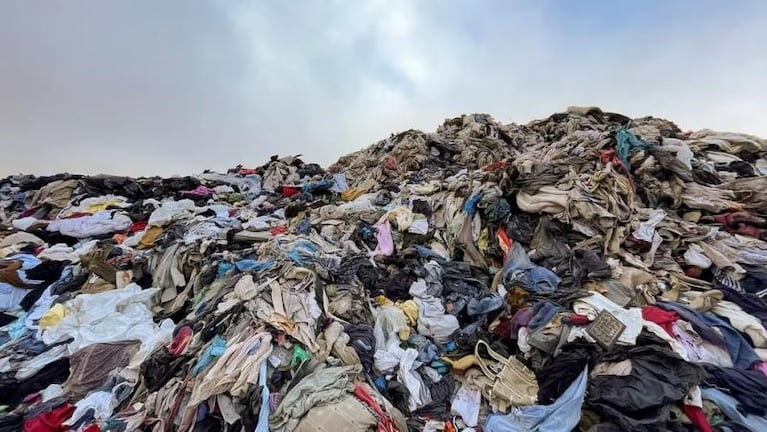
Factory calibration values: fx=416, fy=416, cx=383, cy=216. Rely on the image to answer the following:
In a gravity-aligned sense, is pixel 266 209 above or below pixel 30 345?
above

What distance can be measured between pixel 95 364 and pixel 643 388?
4145 millimetres

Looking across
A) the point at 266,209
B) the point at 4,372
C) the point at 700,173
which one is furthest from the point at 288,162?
the point at 700,173

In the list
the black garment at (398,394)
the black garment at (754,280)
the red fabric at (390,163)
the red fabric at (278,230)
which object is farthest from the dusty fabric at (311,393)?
the red fabric at (390,163)

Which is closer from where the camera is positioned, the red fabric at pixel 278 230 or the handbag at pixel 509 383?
the handbag at pixel 509 383

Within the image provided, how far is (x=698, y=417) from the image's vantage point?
2.45 m

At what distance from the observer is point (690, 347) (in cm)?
296

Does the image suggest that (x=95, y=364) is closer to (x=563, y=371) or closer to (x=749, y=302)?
(x=563, y=371)

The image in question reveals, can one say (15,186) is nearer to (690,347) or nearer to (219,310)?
(219,310)

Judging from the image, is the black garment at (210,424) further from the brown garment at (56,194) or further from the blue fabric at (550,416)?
the brown garment at (56,194)

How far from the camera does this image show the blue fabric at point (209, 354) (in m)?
2.95

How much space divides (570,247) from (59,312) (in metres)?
5.16

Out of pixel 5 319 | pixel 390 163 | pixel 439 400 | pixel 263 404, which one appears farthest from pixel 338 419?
pixel 390 163

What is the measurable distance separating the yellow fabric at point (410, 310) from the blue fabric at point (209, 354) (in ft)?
5.05

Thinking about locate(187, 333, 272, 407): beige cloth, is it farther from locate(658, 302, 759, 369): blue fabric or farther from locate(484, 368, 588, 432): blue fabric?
locate(658, 302, 759, 369): blue fabric
